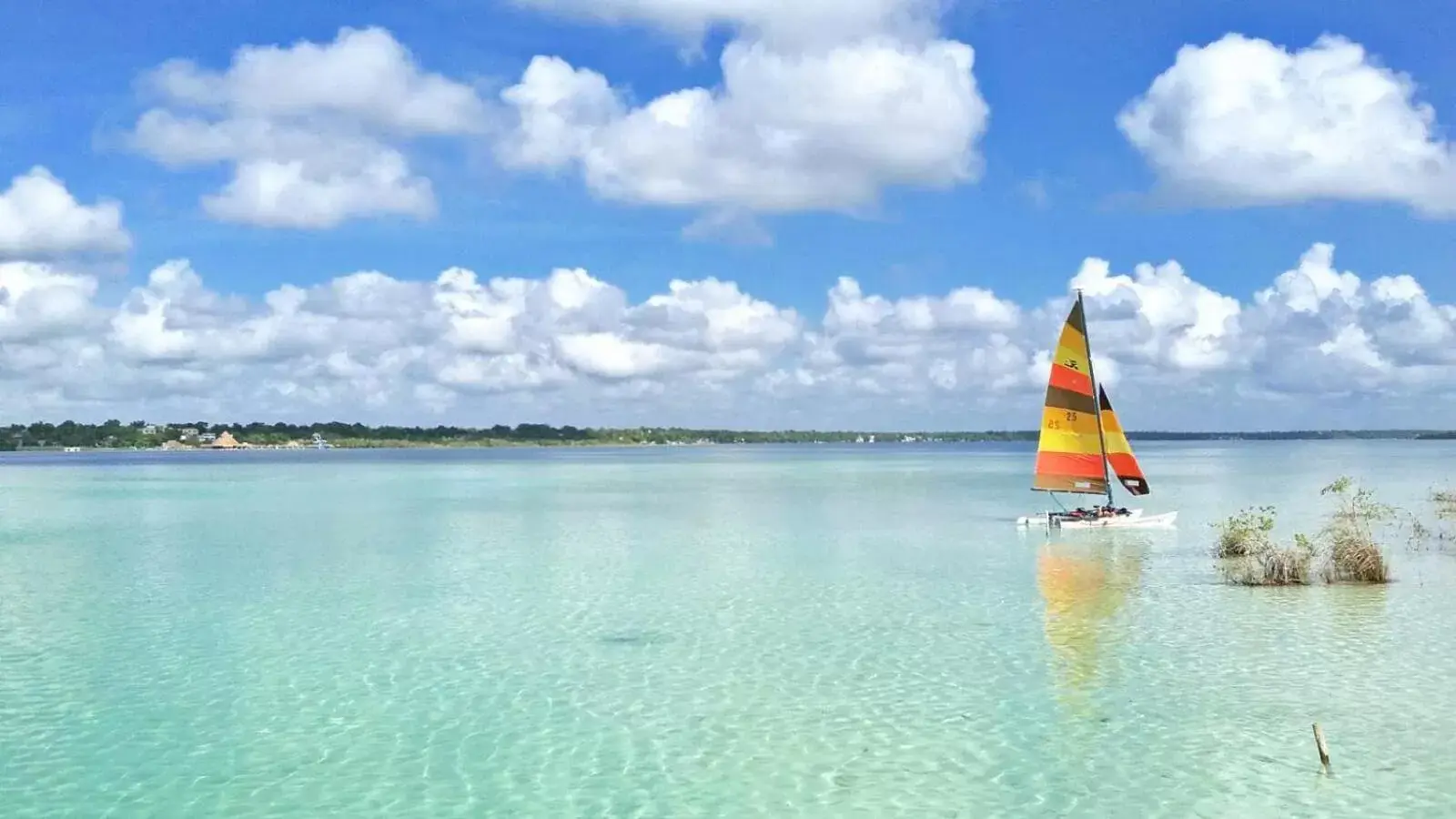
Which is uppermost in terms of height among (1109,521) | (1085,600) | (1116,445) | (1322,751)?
(1116,445)

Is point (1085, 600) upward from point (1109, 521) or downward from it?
downward

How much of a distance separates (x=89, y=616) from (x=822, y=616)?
16.2 meters

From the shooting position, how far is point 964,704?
17000mm

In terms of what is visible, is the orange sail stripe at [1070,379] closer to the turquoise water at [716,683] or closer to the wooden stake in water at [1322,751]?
the turquoise water at [716,683]

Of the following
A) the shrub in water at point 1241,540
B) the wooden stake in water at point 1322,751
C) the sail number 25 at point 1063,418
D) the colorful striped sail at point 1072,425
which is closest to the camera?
the wooden stake in water at point 1322,751

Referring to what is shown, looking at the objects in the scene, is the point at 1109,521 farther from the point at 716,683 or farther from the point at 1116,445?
the point at 716,683

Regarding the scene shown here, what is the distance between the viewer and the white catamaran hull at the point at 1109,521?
43.4 metres

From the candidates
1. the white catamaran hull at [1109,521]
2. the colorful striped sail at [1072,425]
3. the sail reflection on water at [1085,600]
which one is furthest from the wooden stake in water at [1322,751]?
the white catamaran hull at [1109,521]

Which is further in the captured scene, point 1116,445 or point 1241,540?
point 1116,445

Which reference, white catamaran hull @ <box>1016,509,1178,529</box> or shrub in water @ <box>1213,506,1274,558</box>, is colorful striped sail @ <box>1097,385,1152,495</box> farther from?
shrub in water @ <box>1213,506,1274,558</box>

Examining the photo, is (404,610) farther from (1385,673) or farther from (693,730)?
(1385,673)

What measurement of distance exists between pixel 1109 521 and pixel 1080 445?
10.00 feet

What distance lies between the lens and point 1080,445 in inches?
1726

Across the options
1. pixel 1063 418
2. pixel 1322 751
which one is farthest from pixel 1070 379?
pixel 1322 751
